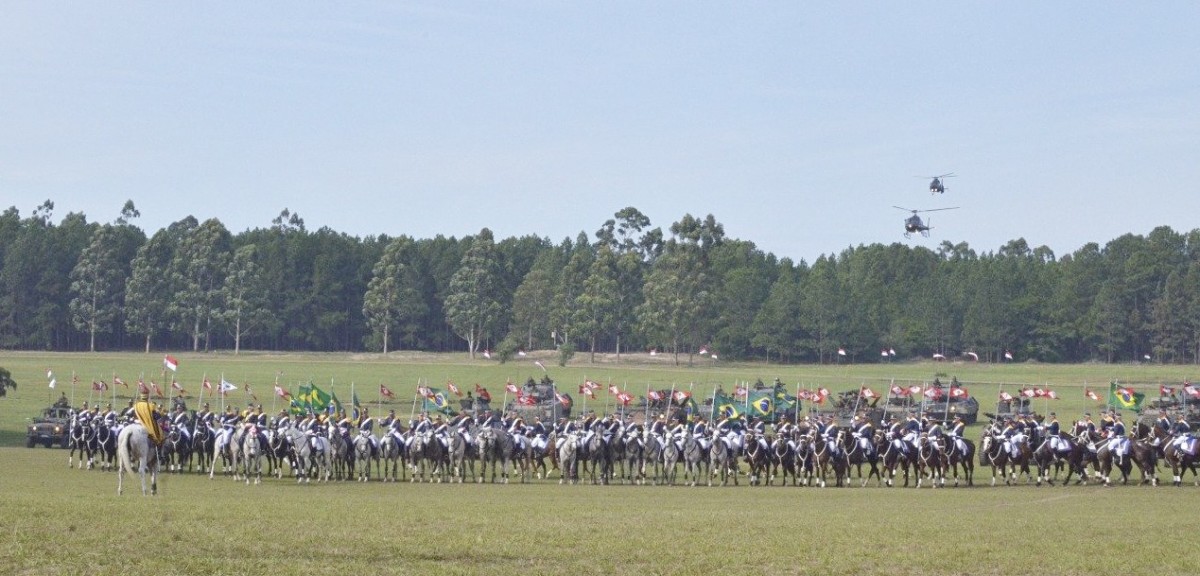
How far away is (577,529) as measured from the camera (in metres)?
23.0

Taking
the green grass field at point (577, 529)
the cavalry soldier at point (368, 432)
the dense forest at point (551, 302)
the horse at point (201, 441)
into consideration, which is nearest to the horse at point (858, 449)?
the green grass field at point (577, 529)

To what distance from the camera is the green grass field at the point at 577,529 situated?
739 inches

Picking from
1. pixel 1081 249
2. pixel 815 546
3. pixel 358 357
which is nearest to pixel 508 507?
pixel 815 546

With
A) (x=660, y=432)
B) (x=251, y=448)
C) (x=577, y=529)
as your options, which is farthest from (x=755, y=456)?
(x=577, y=529)

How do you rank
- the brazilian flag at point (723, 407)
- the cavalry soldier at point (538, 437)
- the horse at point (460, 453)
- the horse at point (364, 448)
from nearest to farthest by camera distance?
the horse at point (364, 448), the horse at point (460, 453), the cavalry soldier at point (538, 437), the brazilian flag at point (723, 407)

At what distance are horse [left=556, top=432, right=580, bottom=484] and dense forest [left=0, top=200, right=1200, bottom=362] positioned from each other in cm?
8497

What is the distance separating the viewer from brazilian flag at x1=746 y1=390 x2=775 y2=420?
202ft

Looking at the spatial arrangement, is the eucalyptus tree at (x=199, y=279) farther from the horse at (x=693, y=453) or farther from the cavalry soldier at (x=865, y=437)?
the cavalry soldier at (x=865, y=437)

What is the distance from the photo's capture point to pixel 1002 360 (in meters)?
147

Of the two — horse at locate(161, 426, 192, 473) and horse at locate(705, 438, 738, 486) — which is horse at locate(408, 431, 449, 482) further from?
horse at locate(705, 438, 738, 486)

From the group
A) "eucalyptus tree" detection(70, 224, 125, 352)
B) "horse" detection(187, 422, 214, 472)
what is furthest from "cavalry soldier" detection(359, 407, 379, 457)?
"eucalyptus tree" detection(70, 224, 125, 352)

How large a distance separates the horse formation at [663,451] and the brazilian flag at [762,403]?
17386 mm

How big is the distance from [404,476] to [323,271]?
4427 inches

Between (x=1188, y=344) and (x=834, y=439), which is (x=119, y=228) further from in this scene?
(x=834, y=439)
